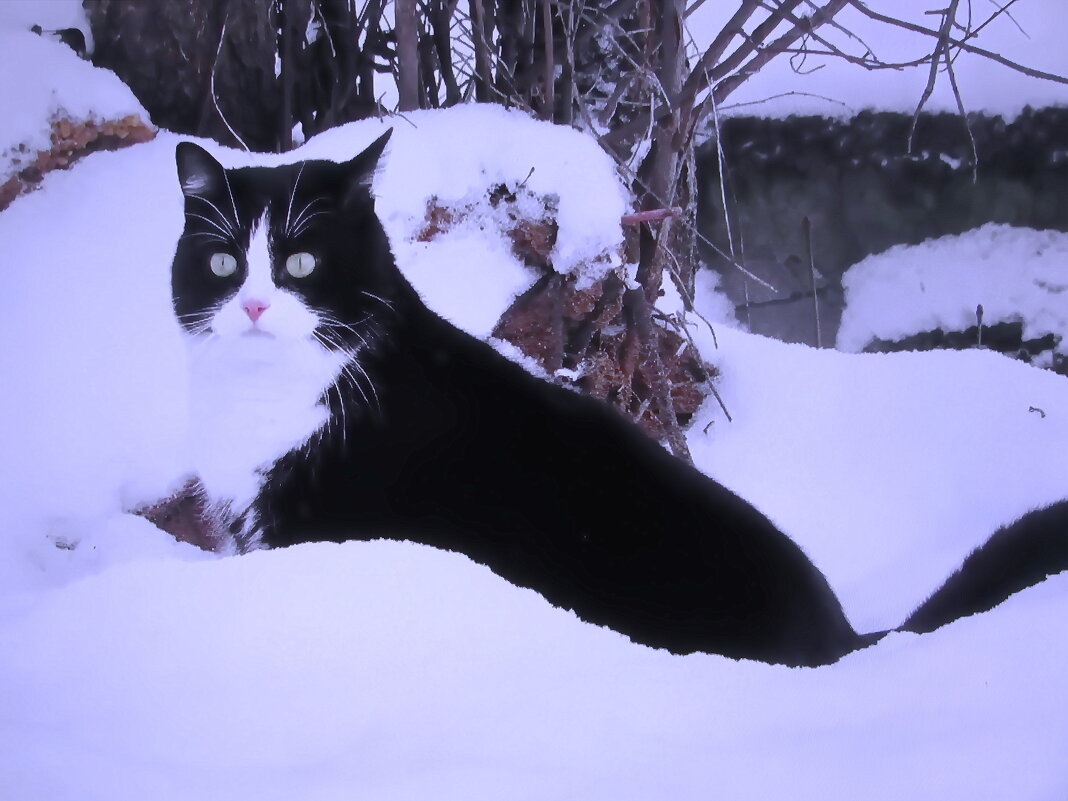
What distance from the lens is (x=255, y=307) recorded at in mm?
999

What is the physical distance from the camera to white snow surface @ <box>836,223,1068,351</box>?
2014mm

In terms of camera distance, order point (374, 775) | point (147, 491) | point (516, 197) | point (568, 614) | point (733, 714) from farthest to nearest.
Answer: point (516, 197)
point (147, 491)
point (568, 614)
point (733, 714)
point (374, 775)

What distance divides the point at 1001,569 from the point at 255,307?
909 millimetres

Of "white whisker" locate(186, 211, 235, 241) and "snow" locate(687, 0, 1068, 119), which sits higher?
"snow" locate(687, 0, 1068, 119)

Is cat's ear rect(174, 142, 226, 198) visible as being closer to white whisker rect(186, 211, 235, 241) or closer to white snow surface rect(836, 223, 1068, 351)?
white whisker rect(186, 211, 235, 241)

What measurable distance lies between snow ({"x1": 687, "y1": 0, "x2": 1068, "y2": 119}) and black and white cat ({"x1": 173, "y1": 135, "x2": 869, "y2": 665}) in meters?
0.79

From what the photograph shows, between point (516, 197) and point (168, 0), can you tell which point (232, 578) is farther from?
point (168, 0)

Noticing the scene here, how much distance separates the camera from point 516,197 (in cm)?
135

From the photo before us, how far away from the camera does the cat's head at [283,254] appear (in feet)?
3.38

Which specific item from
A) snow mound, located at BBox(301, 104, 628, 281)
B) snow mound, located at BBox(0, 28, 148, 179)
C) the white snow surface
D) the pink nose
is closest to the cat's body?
the pink nose

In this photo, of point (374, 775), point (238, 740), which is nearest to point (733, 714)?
point (374, 775)

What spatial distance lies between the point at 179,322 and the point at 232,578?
420mm

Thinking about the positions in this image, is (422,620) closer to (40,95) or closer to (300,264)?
(300,264)

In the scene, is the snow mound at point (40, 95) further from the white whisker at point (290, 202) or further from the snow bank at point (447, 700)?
the snow bank at point (447, 700)
